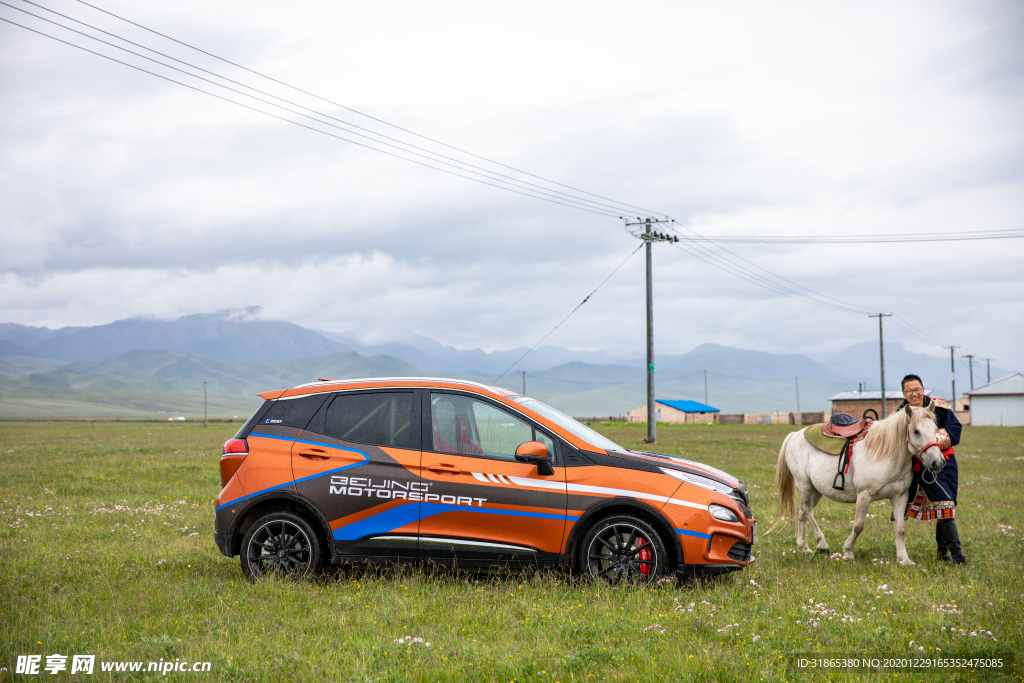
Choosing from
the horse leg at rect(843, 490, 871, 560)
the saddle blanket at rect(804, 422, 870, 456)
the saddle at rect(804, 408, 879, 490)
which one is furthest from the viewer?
the saddle blanket at rect(804, 422, 870, 456)

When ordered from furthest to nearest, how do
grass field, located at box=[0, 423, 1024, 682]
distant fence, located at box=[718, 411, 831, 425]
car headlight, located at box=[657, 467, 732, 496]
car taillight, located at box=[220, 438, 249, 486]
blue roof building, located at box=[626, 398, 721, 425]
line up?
blue roof building, located at box=[626, 398, 721, 425], distant fence, located at box=[718, 411, 831, 425], car taillight, located at box=[220, 438, 249, 486], car headlight, located at box=[657, 467, 732, 496], grass field, located at box=[0, 423, 1024, 682]

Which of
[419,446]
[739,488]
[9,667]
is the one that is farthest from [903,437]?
[9,667]

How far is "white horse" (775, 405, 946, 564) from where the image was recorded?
8336 millimetres

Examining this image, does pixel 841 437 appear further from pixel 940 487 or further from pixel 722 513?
A: pixel 722 513

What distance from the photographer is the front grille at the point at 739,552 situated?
7.04 meters

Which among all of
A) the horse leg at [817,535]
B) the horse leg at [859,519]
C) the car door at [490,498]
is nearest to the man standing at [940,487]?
the horse leg at [859,519]

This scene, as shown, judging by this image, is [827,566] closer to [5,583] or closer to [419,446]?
[419,446]

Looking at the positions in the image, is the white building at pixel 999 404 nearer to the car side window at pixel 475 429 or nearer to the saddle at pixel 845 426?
the saddle at pixel 845 426

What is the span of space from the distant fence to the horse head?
89.1 metres

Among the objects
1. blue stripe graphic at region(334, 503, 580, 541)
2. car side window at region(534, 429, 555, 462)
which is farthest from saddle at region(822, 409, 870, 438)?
blue stripe graphic at region(334, 503, 580, 541)

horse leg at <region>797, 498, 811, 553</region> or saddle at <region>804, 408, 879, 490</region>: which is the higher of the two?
saddle at <region>804, 408, 879, 490</region>

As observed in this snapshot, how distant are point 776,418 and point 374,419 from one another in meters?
104

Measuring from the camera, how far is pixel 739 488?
7.53 meters

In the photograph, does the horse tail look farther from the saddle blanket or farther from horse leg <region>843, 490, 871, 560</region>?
horse leg <region>843, 490, 871, 560</region>
